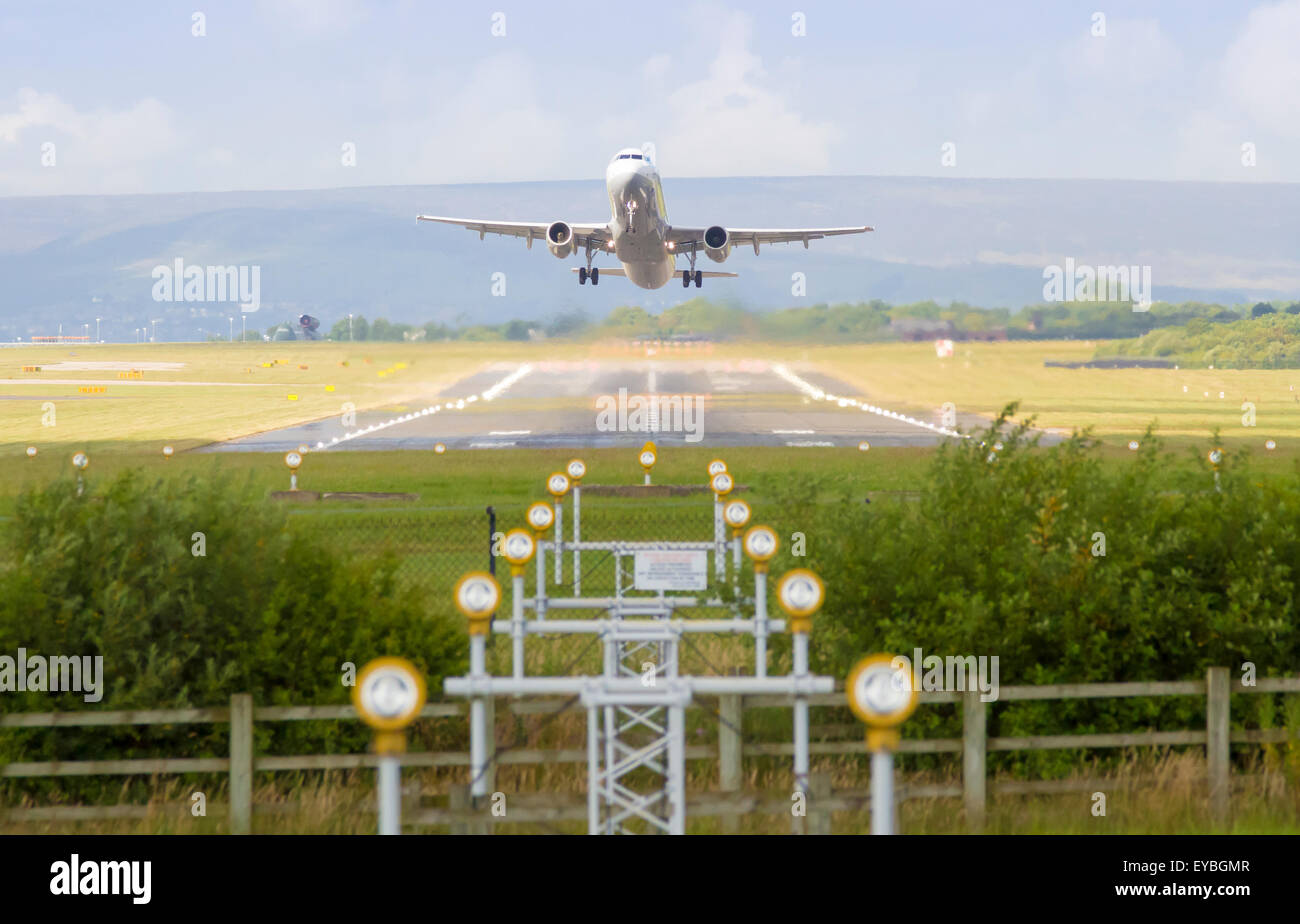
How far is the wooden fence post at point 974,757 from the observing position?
10.1 m

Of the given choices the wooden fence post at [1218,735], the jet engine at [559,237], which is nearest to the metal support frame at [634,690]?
the wooden fence post at [1218,735]

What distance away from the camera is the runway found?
212 ft

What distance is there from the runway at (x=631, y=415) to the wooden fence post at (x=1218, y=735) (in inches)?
1966

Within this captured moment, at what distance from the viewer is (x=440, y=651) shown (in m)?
12.1

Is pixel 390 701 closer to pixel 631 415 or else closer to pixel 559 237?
pixel 559 237

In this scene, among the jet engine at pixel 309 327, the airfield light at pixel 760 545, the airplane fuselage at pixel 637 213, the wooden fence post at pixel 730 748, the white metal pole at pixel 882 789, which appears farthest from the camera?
the jet engine at pixel 309 327

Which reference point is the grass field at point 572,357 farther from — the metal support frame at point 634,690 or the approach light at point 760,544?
the approach light at point 760,544

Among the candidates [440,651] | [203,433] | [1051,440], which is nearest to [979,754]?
[440,651]

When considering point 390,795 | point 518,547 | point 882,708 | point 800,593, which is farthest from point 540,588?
point 882,708

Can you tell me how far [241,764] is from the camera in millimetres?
9867

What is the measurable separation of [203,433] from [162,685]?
221ft

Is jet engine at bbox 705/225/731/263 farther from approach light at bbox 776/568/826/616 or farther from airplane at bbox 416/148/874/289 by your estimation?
approach light at bbox 776/568/826/616

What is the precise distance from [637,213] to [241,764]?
42924mm

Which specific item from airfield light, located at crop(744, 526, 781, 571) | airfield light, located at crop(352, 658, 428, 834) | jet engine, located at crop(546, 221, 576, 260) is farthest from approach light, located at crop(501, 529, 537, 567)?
jet engine, located at crop(546, 221, 576, 260)
